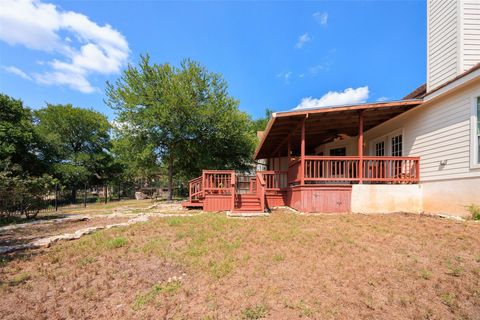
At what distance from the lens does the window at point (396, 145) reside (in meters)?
8.45

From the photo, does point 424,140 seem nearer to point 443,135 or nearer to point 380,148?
point 443,135

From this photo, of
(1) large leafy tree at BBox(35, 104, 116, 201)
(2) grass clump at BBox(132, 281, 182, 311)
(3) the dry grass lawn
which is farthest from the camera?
(1) large leafy tree at BBox(35, 104, 116, 201)

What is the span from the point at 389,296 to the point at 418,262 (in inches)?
45.8

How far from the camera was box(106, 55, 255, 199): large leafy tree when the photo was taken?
14062 mm

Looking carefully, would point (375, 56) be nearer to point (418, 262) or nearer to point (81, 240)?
point (418, 262)

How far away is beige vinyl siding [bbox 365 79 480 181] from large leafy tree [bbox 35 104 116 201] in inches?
953

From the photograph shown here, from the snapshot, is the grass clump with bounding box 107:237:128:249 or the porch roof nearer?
the grass clump with bounding box 107:237:128:249

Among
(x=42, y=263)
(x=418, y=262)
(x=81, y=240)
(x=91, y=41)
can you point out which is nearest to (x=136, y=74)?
(x=91, y=41)

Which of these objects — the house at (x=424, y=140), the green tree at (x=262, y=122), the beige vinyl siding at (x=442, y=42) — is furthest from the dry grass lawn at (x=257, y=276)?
the green tree at (x=262, y=122)

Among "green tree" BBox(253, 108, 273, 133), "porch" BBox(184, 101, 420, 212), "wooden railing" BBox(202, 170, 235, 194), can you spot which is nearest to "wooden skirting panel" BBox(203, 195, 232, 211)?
"porch" BBox(184, 101, 420, 212)

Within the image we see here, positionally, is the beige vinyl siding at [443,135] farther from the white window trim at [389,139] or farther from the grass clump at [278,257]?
the grass clump at [278,257]

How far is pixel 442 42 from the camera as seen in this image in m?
6.93

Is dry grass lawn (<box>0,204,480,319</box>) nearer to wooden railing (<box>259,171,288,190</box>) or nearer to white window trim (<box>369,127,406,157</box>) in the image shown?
white window trim (<box>369,127,406,157</box>)

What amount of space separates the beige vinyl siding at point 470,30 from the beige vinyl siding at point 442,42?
0.17 metres
